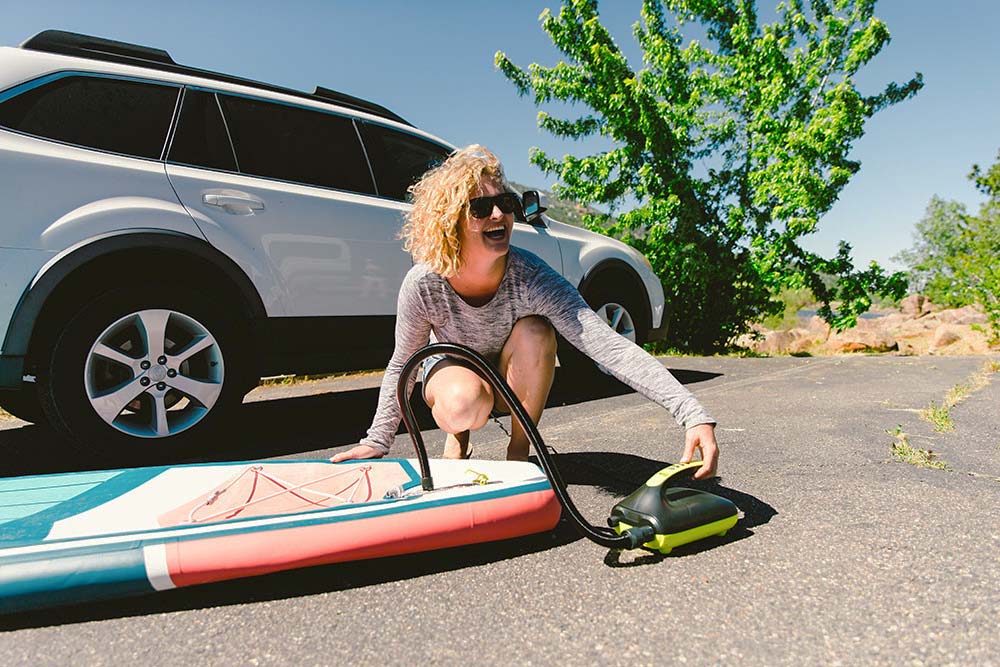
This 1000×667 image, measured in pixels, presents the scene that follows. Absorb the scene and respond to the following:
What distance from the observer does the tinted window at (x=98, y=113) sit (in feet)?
8.38

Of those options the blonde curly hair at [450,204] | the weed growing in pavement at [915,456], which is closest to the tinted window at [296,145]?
the blonde curly hair at [450,204]

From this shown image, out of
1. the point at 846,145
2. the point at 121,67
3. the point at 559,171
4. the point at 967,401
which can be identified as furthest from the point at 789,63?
the point at 121,67

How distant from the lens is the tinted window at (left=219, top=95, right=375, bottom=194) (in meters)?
3.24

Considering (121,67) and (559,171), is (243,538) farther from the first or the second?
(559,171)

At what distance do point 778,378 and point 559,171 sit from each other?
5.55 metres

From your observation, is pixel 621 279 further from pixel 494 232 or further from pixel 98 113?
pixel 98 113

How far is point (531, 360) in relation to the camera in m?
2.23

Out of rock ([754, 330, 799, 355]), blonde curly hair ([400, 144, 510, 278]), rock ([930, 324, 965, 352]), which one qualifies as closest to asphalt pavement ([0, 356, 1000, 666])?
blonde curly hair ([400, 144, 510, 278])

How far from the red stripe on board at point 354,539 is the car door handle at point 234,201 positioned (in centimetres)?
205

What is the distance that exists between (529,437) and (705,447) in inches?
20.3

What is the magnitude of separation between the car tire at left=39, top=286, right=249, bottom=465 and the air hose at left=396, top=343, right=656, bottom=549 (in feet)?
5.48

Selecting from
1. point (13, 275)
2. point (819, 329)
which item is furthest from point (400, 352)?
point (819, 329)

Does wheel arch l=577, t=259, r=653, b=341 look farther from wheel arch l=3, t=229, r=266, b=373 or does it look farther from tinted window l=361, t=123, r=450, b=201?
wheel arch l=3, t=229, r=266, b=373

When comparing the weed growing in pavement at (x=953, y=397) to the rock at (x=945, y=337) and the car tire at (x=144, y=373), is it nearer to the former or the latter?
the car tire at (x=144, y=373)
